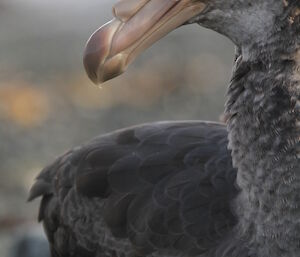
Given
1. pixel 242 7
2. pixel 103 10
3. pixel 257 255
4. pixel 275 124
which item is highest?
pixel 242 7

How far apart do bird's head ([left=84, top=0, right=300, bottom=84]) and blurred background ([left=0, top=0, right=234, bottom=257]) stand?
449cm

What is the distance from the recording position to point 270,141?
4227 millimetres

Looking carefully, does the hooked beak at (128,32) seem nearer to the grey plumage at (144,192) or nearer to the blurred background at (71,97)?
the grey plumage at (144,192)

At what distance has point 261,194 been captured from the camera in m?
4.30

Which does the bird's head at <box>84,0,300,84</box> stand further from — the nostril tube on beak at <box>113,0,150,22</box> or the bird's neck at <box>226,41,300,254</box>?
the bird's neck at <box>226,41,300,254</box>

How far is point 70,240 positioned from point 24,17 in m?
13.4

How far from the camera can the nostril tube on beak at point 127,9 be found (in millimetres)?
3974

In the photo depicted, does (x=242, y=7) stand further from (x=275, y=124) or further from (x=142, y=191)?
(x=142, y=191)

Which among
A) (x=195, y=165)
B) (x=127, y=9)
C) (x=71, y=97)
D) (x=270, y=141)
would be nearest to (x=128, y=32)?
(x=127, y=9)

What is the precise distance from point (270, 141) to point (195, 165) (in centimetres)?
79

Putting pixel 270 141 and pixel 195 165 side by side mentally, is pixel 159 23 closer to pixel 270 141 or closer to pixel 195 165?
pixel 270 141

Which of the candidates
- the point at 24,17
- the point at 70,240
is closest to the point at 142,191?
the point at 70,240

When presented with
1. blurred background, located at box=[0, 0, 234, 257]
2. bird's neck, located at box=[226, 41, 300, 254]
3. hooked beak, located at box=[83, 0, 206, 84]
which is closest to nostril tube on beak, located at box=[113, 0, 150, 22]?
hooked beak, located at box=[83, 0, 206, 84]

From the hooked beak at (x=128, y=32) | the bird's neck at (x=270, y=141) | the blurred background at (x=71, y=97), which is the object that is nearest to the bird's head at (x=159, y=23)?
the hooked beak at (x=128, y=32)
